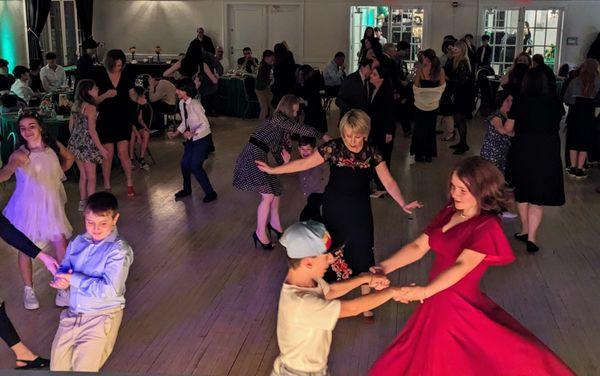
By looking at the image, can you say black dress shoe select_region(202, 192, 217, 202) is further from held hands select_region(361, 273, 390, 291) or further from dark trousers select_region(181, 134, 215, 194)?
held hands select_region(361, 273, 390, 291)

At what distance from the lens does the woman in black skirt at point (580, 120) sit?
8.70 m

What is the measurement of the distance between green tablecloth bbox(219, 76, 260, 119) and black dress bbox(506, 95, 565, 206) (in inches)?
341

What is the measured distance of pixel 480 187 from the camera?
A: 311 cm

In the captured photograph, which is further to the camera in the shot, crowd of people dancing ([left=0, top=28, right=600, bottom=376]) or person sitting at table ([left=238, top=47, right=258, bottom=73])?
person sitting at table ([left=238, top=47, right=258, bottom=73])


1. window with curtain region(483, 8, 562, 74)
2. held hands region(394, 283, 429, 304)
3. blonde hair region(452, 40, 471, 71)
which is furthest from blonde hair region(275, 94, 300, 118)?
window with curtain region(483, 8, 562, 74)

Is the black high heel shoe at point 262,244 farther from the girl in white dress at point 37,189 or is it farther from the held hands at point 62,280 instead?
the held hands at point 62,280

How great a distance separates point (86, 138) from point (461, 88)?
5490mm

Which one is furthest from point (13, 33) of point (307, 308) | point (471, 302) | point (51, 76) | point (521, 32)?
point (307, 308)

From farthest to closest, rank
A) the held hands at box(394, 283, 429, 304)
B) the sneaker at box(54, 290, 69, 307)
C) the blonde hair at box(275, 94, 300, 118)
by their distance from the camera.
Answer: the blonde hair at box(275, 94, 300, 118)
the sneaker at box(54, 290, 69, 307)
the held hands at box(394, 283, 429, 304)

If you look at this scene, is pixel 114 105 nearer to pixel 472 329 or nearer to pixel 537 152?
pixel 537 152

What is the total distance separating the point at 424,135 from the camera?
10.1m

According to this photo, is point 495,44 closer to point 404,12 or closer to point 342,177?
point 404,12

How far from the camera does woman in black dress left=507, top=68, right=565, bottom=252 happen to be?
234 inches

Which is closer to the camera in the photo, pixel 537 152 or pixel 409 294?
pixel 409 294
